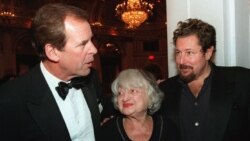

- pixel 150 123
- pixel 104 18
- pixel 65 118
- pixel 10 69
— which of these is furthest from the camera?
pixel 104 18

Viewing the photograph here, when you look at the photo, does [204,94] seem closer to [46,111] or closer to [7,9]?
[46,111]

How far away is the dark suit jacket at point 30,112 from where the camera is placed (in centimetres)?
218

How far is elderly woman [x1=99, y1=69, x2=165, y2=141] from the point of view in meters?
2.71

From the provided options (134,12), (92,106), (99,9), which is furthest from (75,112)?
(99,9)

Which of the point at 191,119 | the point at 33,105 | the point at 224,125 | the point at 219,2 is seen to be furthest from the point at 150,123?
the point at 219,2

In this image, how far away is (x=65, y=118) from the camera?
2.48m

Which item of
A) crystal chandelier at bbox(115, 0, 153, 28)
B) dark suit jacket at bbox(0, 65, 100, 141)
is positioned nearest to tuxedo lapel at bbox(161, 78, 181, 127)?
dark suit jacket at bbox(0, 65, 100, 141)

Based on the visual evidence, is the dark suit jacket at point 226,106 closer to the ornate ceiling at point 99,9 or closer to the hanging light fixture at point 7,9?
the hanging light fixture at point 7,9

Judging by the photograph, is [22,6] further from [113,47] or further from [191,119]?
[191,119]

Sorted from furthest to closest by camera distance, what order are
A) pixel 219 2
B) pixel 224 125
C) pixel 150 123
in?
pixel 219 2, pixel 150 123, pixel 224 125

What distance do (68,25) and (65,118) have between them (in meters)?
0.67

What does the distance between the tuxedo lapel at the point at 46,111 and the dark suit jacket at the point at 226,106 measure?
932 millimetres

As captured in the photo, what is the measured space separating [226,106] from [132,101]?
0.72 meters

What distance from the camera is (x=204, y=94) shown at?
2807mm
